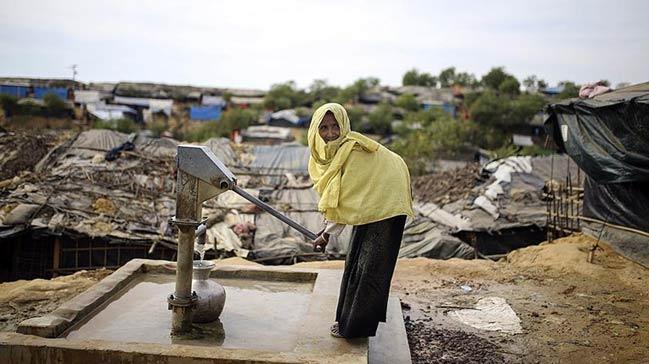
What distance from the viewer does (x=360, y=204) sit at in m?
3.08

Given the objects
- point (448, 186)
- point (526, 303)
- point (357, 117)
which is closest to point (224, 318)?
point (526, 303)

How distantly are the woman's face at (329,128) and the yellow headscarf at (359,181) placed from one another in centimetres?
2

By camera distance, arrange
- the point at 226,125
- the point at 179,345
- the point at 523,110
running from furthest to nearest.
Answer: the point at 523,110 < the point at 226,125 < the point at 179,345

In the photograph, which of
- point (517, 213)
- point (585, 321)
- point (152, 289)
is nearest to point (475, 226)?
point (517, 213)

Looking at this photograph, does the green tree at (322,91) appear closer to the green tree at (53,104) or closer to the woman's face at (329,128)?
the green tree at (53,104)

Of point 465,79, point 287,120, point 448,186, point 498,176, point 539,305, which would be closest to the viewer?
point 539,305

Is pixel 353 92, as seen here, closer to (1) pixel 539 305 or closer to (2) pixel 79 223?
(2) pixel 79 223

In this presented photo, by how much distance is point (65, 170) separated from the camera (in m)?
14.4

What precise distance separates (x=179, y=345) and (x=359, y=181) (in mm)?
1387

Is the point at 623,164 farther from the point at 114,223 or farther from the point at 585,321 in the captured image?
the point at 114,223

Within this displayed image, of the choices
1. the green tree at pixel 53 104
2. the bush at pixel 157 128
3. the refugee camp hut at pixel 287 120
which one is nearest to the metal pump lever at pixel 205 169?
the bush at pixel 157 128

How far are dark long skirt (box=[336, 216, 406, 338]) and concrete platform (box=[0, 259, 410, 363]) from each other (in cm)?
13

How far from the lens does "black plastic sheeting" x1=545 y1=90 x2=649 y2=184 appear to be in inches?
249

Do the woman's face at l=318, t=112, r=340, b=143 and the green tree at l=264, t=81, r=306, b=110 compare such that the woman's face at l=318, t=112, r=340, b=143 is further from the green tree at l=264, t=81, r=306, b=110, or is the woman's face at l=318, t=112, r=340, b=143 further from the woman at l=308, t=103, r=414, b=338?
the green tree at l=264, t=81, r=306, b=110
